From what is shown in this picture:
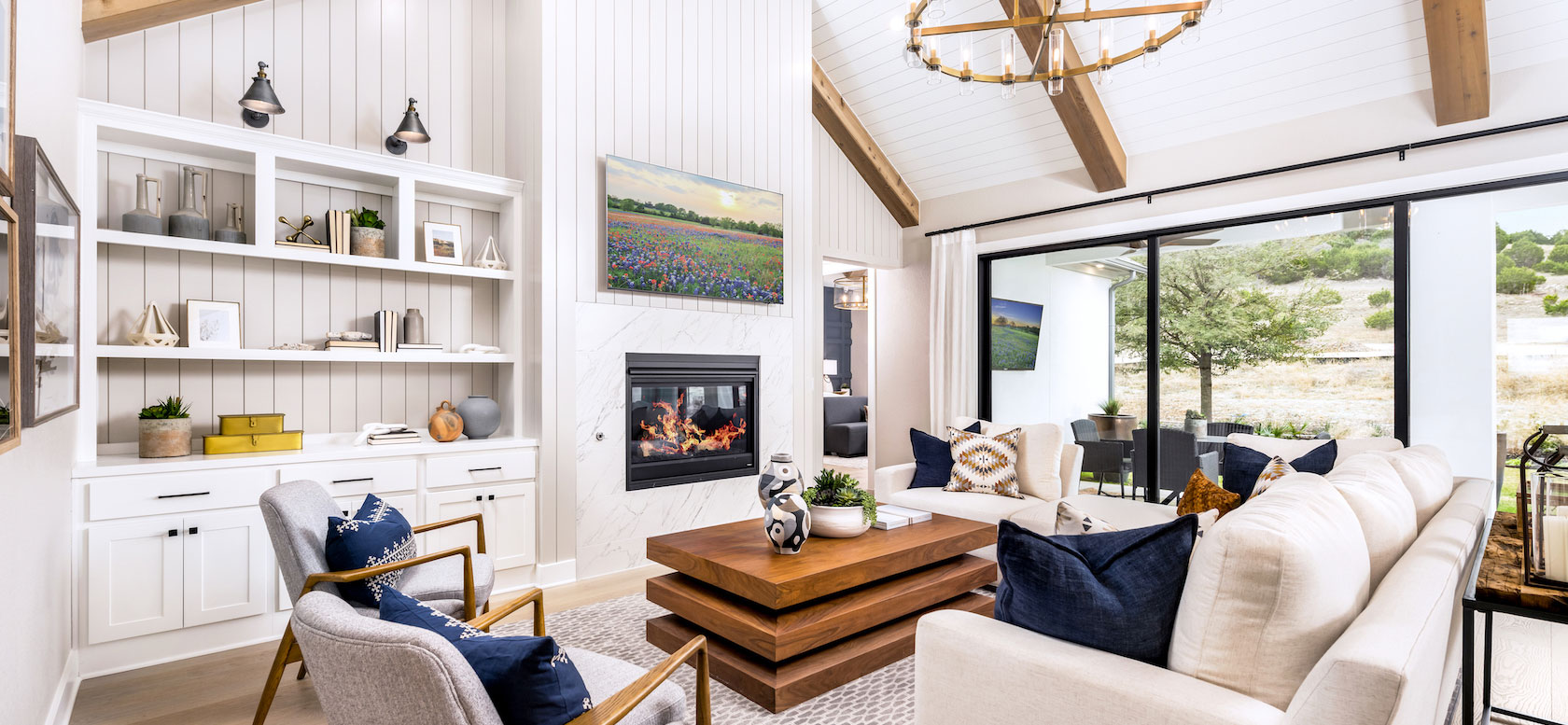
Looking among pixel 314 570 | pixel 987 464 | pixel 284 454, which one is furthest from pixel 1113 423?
pixel 284 454

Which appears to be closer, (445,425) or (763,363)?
(445,425)

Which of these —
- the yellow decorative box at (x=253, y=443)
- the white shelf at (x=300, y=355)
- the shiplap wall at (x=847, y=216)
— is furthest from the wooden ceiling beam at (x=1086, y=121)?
the yellow decorative box at (x=253, y=443)

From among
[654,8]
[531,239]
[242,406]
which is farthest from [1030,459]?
[242,406]

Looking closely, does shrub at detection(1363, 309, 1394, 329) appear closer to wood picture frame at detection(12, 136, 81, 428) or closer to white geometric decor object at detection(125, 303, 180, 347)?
wood picture frame at detection(12, 136, 81, 428)

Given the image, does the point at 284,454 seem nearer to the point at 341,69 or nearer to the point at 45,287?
the point at 45,287

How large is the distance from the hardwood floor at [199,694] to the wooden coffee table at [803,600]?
1.21 m

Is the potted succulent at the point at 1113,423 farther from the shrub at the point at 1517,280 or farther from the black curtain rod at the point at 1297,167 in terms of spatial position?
the shrub at the point at 1517,280

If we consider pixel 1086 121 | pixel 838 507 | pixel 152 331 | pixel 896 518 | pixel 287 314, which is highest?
pixel 1086 121

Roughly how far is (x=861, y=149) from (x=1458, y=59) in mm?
3541

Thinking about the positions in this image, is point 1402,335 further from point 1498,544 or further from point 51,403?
point 51,403

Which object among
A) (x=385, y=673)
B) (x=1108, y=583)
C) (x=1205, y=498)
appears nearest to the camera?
(x=385, y=673)

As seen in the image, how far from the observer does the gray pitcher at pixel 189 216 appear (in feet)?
9.77

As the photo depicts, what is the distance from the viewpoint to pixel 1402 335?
4.05 metres

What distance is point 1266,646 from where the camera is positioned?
1.24m
